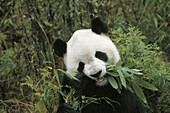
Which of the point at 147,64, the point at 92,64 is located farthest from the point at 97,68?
the point at 147,64

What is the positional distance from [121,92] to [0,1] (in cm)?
336

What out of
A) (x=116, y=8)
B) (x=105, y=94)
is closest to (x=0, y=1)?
(x=116, y=8)

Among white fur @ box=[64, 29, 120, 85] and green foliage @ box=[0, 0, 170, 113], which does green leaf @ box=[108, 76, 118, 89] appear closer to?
green foliage @ box=[0, 0, 170, 113]

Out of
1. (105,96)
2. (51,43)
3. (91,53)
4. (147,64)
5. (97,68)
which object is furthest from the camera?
(51,43)

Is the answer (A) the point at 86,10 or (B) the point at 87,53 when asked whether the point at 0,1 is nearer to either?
(A) the point at 86,10

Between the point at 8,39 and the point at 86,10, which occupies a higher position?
the point at 86,10

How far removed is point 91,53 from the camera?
2.09m

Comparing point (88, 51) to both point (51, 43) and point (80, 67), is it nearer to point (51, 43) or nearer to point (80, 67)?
point (80, 67)

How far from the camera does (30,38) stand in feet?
11.5

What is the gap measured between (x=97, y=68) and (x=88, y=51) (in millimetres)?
221

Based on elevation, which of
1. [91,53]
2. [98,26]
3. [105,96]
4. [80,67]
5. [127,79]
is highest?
[98,26]

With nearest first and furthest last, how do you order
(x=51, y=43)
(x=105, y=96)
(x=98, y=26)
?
(x=105, y=96)
(x=98, y=26)
(x=51, y=43)

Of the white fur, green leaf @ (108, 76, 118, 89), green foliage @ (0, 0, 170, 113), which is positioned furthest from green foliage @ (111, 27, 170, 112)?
green leaf @ (108, 76, 118, 89)

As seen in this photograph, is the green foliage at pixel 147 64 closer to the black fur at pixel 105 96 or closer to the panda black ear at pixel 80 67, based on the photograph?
the black fur at pixel 105 96
